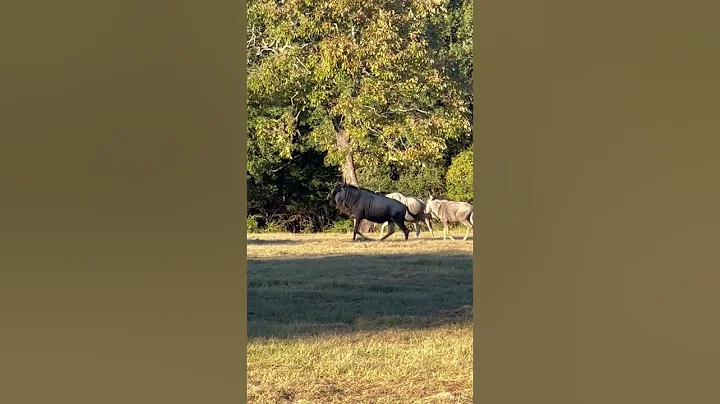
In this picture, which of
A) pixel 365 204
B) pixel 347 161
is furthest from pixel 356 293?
pixel 347 161

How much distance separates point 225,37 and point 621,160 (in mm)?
952

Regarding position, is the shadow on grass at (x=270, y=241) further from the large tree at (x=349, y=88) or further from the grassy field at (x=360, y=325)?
the large tree at (x=349, y=88)

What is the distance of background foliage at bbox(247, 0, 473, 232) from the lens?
10.6 meters

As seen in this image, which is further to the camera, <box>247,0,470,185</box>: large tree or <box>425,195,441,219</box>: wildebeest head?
<box>247,0,470,185</box>: large tree

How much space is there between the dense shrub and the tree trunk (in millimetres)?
1119

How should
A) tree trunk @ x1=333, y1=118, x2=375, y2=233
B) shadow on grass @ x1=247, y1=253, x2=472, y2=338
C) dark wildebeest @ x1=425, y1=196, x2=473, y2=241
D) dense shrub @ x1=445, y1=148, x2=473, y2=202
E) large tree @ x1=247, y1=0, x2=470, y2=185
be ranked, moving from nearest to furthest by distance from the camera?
shadow on grass @ x1=247, y1=253, x2=472, y2=338, dark wildebeest @ x1=425, y1=196, x2=473, y2=241, large tree @ x1=247, y1=0, x2=470, y2=185, tree trunk @ x1=333, y1=118, x2=375, y2=233, dense shrub @ x1=445, y1=148, x2=473, y2=202

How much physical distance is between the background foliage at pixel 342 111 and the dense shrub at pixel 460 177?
13 mm

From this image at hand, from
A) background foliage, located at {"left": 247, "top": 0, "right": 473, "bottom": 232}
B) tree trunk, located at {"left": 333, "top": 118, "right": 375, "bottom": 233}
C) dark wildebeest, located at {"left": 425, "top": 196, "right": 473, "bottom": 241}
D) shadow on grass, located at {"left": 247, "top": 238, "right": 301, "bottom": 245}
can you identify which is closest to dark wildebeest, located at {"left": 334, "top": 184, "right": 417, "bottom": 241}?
dark wildebeest, located at {"left": 425, "top": 196, "right": 473, "bottom": 241}

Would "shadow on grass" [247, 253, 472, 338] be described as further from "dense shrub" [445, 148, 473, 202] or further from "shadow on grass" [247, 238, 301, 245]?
"dense shrub" [445, 148, 473, 202]

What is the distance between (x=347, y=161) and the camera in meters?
11.0

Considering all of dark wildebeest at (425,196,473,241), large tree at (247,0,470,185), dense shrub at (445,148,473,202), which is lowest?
dark wildebeest at (425,196,473,241)

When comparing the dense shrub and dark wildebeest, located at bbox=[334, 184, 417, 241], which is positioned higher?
the dense shrub

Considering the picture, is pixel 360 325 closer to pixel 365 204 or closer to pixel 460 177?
pixel 365 204

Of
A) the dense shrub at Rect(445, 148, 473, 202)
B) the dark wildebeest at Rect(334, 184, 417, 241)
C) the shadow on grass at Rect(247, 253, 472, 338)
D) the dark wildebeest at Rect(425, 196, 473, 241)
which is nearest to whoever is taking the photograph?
the shadow on grass at Rect(247, 253, 472, 338)
